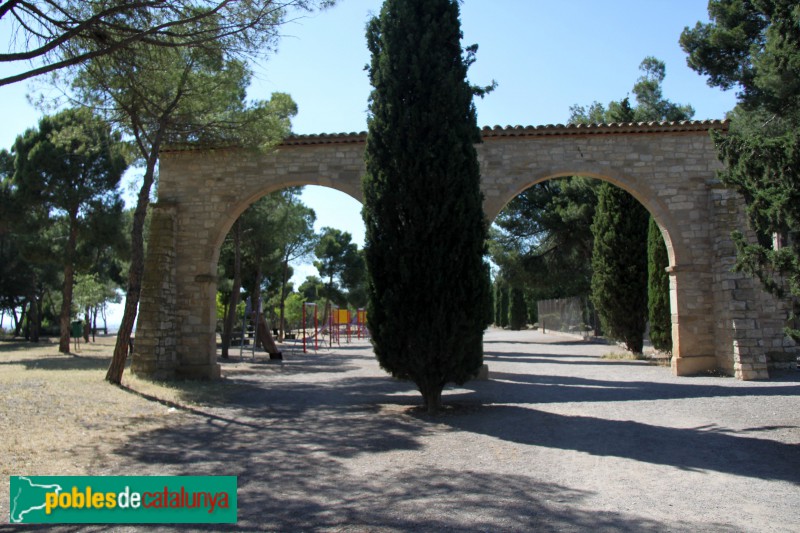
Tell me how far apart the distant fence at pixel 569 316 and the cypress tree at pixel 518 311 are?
5321mm

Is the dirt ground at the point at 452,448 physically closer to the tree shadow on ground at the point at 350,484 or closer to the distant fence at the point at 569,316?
the tree shadow on ground at the point at 350,484

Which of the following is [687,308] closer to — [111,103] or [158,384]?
[158,384]

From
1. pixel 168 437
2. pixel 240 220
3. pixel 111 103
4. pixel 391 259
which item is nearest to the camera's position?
pixel 168 437

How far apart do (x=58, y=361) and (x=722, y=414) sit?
47.5ft

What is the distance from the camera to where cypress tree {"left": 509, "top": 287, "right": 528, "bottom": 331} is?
42844 mm

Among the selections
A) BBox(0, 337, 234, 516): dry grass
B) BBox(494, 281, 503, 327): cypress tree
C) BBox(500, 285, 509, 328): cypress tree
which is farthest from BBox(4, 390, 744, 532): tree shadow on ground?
BBox(500, 285, 509, 328): cypress tree

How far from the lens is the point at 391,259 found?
7457 millimetres

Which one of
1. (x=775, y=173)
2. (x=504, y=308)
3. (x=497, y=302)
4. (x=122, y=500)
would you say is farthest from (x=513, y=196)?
(x=497, y=302)

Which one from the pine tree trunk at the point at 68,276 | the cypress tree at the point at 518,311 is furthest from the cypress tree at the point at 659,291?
the cypress tree at the point at 518,311

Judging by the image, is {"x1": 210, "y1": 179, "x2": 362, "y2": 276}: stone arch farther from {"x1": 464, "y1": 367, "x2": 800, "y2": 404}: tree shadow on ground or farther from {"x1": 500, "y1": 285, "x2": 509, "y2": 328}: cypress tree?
{"x1": 500, "y1": 285, "x2": 509, "y2": 328}: cypress tree

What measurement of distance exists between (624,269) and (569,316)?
14931 millimetres

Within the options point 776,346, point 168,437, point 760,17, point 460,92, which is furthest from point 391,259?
point 760,17

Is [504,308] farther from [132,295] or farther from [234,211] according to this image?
[132,295]

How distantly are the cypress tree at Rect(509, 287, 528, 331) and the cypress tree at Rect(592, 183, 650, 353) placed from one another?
27086 mm
